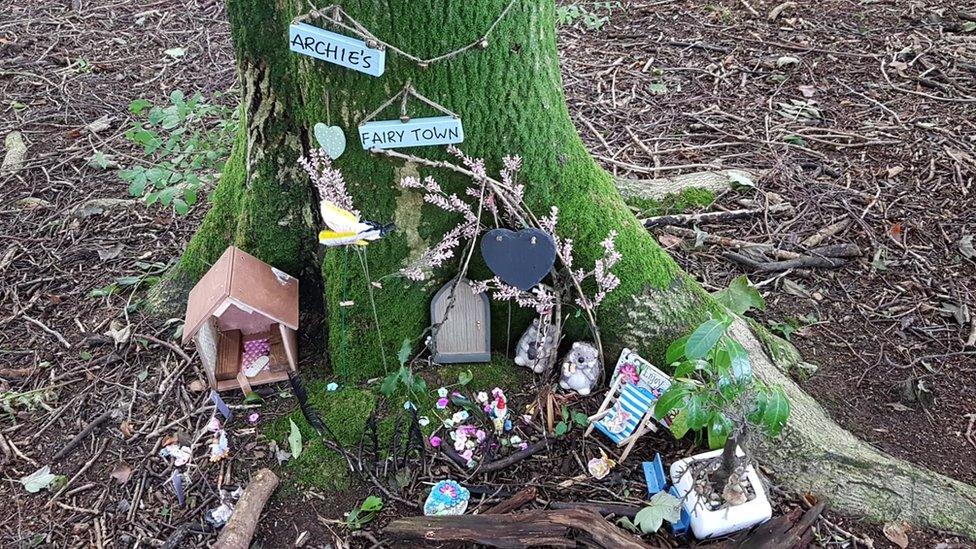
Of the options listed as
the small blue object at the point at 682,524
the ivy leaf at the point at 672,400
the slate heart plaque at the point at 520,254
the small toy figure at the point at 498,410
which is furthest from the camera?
the small toy figure at the point at 498,410

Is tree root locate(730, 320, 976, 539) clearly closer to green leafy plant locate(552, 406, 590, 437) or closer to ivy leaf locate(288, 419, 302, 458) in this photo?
green leafy plant locate(552, 406, 590, 437)

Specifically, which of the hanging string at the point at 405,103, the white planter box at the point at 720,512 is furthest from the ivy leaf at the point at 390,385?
the white planter box at the point at 720,512

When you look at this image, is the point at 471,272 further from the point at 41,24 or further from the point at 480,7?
the point at 41,24

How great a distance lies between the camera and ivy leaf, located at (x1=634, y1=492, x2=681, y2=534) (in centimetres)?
208

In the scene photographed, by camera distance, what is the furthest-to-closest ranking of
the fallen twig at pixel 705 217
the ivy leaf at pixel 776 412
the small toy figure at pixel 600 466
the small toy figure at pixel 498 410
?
the fallen twig at pixel 705 217, the small toy figure at pixel 498 410, the small toy figure at pixel 600 466, the ivy leaf at pixel 776 412

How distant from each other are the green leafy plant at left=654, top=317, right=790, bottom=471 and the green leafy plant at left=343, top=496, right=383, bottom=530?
3.11ft

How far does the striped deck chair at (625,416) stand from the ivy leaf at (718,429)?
0.73ft

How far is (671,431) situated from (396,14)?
1591mm

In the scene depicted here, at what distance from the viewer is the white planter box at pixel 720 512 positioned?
6.97 ft

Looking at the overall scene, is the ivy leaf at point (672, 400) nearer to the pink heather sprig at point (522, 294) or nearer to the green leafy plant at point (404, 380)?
the pink heather sprig at point (522, 294)

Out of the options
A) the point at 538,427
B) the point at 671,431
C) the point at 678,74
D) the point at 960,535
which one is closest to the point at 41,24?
the point at 678,74

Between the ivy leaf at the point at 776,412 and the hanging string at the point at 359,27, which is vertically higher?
the hanging string at the point at 359,27

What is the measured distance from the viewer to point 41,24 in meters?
5.75

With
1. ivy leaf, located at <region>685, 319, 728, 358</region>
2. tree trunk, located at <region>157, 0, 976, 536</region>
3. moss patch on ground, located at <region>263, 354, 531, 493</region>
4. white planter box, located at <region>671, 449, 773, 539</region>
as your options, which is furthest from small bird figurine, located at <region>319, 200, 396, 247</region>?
white planter box, located at <region>671, 449, 773, 539</region>
